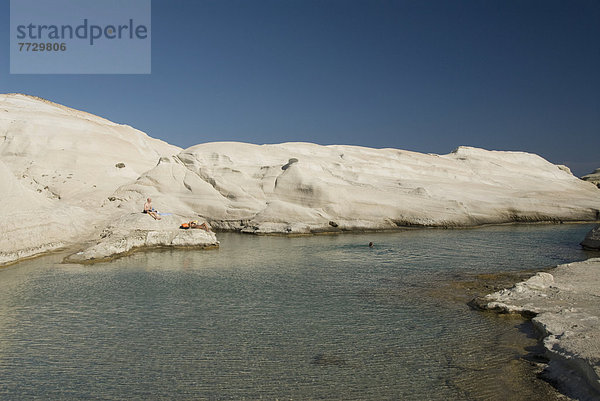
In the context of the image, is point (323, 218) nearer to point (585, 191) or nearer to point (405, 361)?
point (405, 361)

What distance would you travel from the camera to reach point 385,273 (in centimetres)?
1777

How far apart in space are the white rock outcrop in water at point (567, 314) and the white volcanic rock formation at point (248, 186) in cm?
1708

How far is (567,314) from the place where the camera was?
11.0 meters

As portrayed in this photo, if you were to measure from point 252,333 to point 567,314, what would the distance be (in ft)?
23.7

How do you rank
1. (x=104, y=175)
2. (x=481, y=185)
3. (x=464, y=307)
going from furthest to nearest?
(x=481, y=185) → (x=104, y=175) → (x=464, y=307)

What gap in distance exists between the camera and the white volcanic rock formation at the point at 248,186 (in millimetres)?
30953

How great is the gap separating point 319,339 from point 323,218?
21.6 meters

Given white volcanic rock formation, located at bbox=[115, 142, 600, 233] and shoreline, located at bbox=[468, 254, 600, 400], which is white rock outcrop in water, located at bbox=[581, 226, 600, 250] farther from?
white volcanic rock formation, located at bbox=[115, 142, 600, 233]

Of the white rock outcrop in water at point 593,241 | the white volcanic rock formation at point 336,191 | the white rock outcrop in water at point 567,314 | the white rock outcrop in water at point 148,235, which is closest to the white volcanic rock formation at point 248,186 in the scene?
the white volcanic rock formation at point 336,191

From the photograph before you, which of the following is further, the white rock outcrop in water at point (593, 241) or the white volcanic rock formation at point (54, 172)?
the white rock outcrop in water at point (593, 241)

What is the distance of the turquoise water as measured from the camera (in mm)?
8336

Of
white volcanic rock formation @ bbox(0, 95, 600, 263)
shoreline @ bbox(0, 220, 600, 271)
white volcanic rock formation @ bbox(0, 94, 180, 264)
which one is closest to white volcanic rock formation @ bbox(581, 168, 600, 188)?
white volcanic rock formation @ bbox(0, 95, 600, 263)

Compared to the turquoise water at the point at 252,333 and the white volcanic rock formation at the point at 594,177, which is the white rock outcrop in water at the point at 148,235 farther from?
the white volcanic rock formation at the point at 594,177

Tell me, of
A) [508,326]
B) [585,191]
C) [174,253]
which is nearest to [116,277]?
[174,253]
